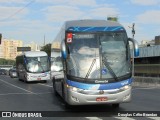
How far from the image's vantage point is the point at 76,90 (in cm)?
1395

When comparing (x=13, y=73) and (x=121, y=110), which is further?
(x=13, y=73)

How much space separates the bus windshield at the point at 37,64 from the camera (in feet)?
127

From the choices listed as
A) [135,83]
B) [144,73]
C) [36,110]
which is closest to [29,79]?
[135,83]

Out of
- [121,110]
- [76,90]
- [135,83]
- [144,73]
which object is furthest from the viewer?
[144,73]

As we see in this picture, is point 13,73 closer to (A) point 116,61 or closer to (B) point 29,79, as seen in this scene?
(B) point 29,79

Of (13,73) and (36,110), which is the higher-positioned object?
(36,110)

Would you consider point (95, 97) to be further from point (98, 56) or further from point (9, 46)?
point (9, 46)

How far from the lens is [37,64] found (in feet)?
128

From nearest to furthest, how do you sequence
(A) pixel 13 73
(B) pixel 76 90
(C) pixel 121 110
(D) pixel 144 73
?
1. (B) pixel 76 90
2. (C) pixel 121 110
3. (D) pixel 144 73
4. (A) pixel 13 73

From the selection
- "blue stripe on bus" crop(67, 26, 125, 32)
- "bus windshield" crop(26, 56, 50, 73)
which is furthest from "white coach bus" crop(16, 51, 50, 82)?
"blue stripe on bus" crop(67, 26, 125, 32)

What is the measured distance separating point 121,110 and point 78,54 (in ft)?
8.67

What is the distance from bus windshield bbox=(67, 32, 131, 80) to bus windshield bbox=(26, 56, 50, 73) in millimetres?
24569

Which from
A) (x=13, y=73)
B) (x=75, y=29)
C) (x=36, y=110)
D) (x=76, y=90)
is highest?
(x=75, y=29)

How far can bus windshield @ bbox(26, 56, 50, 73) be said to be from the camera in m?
38.8
